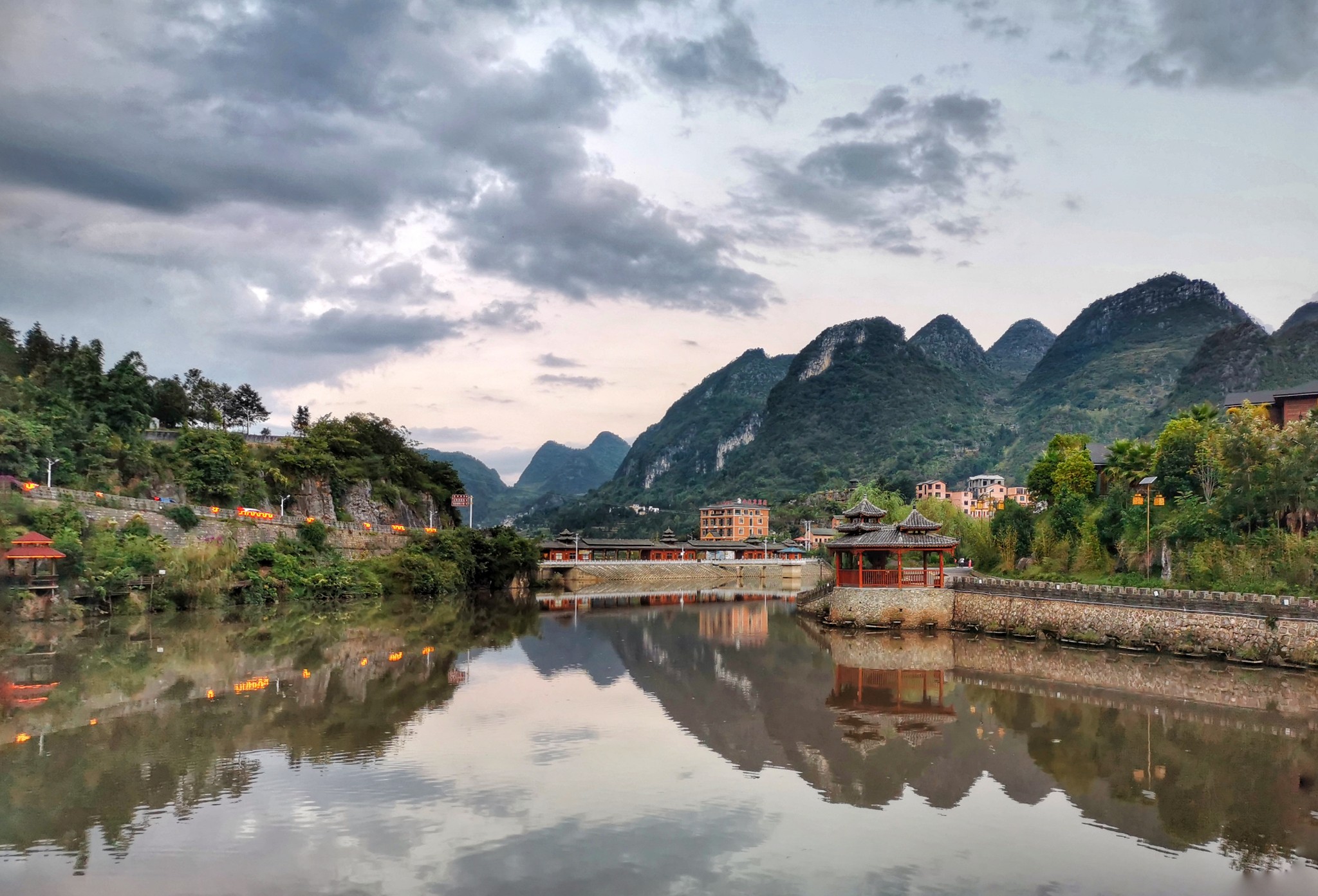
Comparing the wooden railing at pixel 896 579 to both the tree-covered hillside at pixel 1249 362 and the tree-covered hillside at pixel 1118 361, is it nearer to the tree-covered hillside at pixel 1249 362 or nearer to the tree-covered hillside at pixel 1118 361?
the tree-covered hillside at pixel 1249 362

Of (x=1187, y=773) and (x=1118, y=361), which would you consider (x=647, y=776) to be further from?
(x=1118, y=361)

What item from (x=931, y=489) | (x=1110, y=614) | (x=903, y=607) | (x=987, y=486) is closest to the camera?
(x=1110, y=614)

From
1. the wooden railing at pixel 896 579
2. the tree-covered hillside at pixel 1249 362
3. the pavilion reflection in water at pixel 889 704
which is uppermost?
the tree-covered hillside at pixel 1249 362

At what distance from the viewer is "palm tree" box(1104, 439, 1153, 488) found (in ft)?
106

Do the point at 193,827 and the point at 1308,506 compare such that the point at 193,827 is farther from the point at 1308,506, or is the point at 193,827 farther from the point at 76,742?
the point at 1308,506

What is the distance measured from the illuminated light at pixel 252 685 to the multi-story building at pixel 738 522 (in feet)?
257

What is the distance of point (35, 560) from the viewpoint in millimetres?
28641

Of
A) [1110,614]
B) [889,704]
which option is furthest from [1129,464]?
[889,704]

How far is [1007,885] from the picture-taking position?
9016 millimetres

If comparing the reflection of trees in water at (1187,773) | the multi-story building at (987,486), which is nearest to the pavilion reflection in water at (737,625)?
the reflection of trees in water at (1187,773)

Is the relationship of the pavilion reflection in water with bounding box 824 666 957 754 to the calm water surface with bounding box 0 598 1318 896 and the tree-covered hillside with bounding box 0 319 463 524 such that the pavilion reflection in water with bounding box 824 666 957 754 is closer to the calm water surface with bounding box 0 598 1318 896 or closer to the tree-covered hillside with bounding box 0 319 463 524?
the calm water surface with bounding box 0 598 1318 896

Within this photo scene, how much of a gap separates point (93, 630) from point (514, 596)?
24844 mm

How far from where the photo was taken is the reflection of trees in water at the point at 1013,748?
11.1m

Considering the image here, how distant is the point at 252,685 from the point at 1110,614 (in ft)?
74.4
